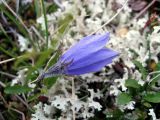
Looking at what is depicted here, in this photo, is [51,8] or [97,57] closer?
[97,57]

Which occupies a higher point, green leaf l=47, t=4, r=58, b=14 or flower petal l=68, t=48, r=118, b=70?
green leaf l=47, t=4, r=58, b=14

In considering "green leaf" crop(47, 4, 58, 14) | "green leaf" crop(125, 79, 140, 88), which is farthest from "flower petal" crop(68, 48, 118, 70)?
"green leaf" crop(47, 4, 58, 14)

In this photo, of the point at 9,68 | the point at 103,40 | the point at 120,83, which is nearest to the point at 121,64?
the point at 120,83

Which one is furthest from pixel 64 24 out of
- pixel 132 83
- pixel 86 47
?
pixel 132 83

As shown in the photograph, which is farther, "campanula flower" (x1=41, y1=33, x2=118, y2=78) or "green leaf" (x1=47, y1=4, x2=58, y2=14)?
"green leaf" (x1=47, y1=4, x2=58, y2=14)

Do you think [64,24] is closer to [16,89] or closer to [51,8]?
[16,89]

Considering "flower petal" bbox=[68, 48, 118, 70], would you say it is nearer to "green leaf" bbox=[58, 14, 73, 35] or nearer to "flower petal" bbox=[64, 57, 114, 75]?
"flower petal" bbox=[64, 57, 114, 75]
